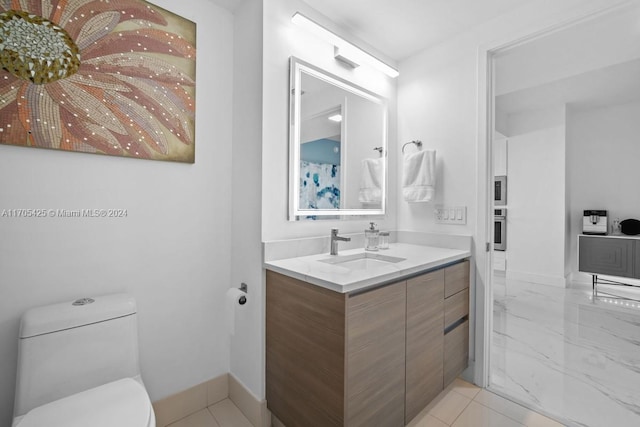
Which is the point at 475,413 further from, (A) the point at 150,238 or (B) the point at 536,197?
(B) the point at 536,197

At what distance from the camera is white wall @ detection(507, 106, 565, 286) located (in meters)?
4.04

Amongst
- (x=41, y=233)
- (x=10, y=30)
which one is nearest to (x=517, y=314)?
(x=41, y=233)

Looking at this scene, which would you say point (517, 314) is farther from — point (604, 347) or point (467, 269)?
point (467, 269)

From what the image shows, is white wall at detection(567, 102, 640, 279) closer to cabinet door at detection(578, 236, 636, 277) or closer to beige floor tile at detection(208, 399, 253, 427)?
cabinet door at detection(578, 236, 636, 277)

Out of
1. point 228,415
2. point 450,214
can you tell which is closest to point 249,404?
point 228,415

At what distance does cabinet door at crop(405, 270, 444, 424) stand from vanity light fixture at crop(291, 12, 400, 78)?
1.42 m

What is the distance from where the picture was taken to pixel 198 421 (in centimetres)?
156

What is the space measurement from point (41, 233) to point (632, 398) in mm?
3155

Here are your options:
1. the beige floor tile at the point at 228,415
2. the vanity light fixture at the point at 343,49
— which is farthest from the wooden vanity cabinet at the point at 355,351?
the vanity light fixture at the point at 343,49

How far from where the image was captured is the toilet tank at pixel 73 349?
1.06 meters

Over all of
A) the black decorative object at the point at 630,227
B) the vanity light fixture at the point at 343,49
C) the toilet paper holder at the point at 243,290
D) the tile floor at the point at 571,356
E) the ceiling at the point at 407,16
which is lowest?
the tile floor at the point at 571,356

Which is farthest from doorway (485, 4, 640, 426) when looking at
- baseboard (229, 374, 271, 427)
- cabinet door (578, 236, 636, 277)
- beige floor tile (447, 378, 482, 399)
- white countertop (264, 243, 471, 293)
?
baseboard (229, 374, 271, 427)

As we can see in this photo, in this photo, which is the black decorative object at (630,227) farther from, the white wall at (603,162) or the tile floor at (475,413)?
the tile floor at (475,413)

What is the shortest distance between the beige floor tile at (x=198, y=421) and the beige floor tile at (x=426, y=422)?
3.36 ft
